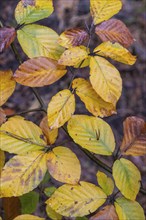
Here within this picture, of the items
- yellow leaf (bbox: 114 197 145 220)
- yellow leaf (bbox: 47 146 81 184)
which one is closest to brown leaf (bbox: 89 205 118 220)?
yellow leaf (bbox: 114 197 145 220)

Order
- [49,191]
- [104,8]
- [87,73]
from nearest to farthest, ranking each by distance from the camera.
→ [104,8], [49,191], [87,73]

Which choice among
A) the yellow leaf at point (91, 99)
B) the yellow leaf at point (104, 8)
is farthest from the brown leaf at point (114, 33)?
the yellow leaf at point (91, 99)

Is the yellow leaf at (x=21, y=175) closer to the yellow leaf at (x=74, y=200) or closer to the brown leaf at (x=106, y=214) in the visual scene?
the yellow leaf at (x=74, y=200)

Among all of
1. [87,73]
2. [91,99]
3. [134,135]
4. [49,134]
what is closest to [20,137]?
[49,134]

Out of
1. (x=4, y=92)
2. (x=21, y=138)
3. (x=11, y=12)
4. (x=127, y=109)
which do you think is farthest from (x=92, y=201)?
(x=11, y=12)

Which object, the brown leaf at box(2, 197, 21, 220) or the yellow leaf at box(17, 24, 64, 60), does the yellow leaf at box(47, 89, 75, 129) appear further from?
the brown leaf at box(2, 197, 21, 220)

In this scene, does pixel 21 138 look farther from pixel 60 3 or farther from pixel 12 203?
pixel 60 3

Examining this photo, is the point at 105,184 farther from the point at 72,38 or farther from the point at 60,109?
the point at 72,38
